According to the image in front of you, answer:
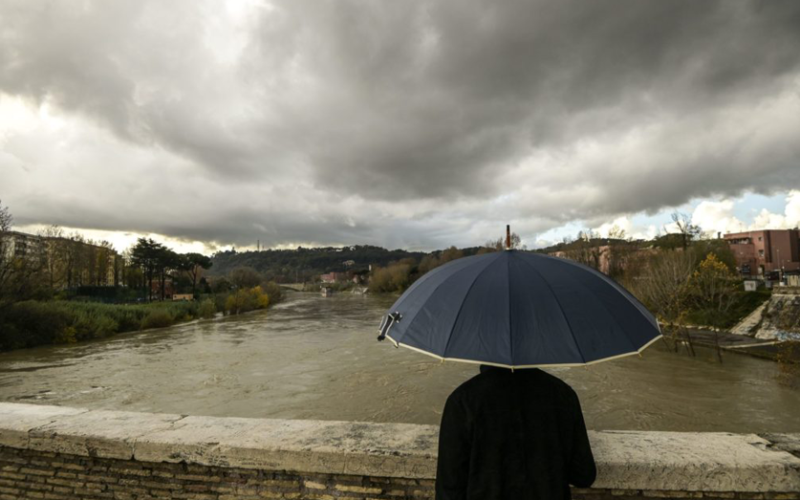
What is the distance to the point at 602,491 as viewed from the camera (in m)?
1.99

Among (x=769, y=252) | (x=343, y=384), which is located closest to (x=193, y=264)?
(x=343, y=384)

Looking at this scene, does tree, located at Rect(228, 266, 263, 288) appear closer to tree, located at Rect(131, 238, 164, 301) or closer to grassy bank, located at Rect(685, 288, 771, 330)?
tree, located at Rect(131, 238, 164, 301)

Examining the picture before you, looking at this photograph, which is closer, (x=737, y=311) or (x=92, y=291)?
(x=737, y=311)

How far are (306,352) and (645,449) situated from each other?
55.0 ft

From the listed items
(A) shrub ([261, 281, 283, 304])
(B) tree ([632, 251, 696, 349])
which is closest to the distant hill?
(A) shrub ([261, 281, 283, 304])

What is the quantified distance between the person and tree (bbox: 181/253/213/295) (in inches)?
1930

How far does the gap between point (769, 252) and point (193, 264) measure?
79518 mm

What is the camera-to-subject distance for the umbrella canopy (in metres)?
1.51

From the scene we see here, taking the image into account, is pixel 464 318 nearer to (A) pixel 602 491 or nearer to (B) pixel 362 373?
(A) pixel 602 491

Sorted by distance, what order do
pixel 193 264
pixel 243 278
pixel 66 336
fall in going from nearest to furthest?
1. pixel 66 336
2. pixel 193 264
3. pixel 243 278

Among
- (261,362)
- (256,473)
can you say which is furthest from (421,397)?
(256,473)

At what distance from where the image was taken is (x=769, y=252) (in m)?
57.2

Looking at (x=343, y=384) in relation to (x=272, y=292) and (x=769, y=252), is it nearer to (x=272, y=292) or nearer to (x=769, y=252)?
(x=272, y=292)

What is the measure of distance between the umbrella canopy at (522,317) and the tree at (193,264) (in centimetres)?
4881
